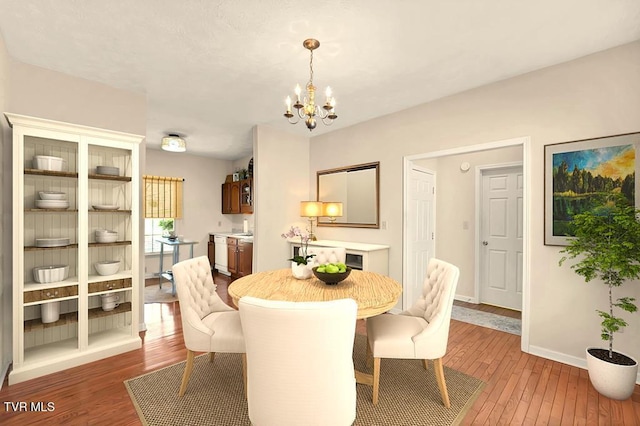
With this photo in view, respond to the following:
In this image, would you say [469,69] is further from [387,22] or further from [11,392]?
[11,392]

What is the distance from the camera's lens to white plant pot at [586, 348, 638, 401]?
2.05 m

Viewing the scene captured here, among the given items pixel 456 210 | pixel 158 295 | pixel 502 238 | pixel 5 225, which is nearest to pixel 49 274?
pixel 5 225

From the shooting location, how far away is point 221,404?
2018mm

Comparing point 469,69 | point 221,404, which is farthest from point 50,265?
point 469,69

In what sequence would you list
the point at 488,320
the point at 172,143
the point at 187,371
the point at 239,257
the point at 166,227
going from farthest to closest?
the point at 166,227 < the point at 239,257 < the point at 172,143 < the point at 488,320 < the point at 187,371

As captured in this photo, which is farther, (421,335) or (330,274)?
(330,274)

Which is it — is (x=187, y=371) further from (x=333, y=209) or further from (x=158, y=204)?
(x=158, y=204)

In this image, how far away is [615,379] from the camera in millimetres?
2076

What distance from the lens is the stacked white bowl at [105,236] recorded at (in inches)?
112

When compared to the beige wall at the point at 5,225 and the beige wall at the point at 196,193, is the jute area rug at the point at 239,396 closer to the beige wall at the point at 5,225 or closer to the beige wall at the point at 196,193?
the beige wall at the point at 5,225

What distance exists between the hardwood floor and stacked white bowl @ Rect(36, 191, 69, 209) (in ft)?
4.51

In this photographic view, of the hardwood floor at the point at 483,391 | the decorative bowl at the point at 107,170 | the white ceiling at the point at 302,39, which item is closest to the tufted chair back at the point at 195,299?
the hardwood floor at the point at 483,391

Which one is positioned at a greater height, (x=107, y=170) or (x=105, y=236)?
(x=107, y=170)

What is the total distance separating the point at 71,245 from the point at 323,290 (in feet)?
7.51
